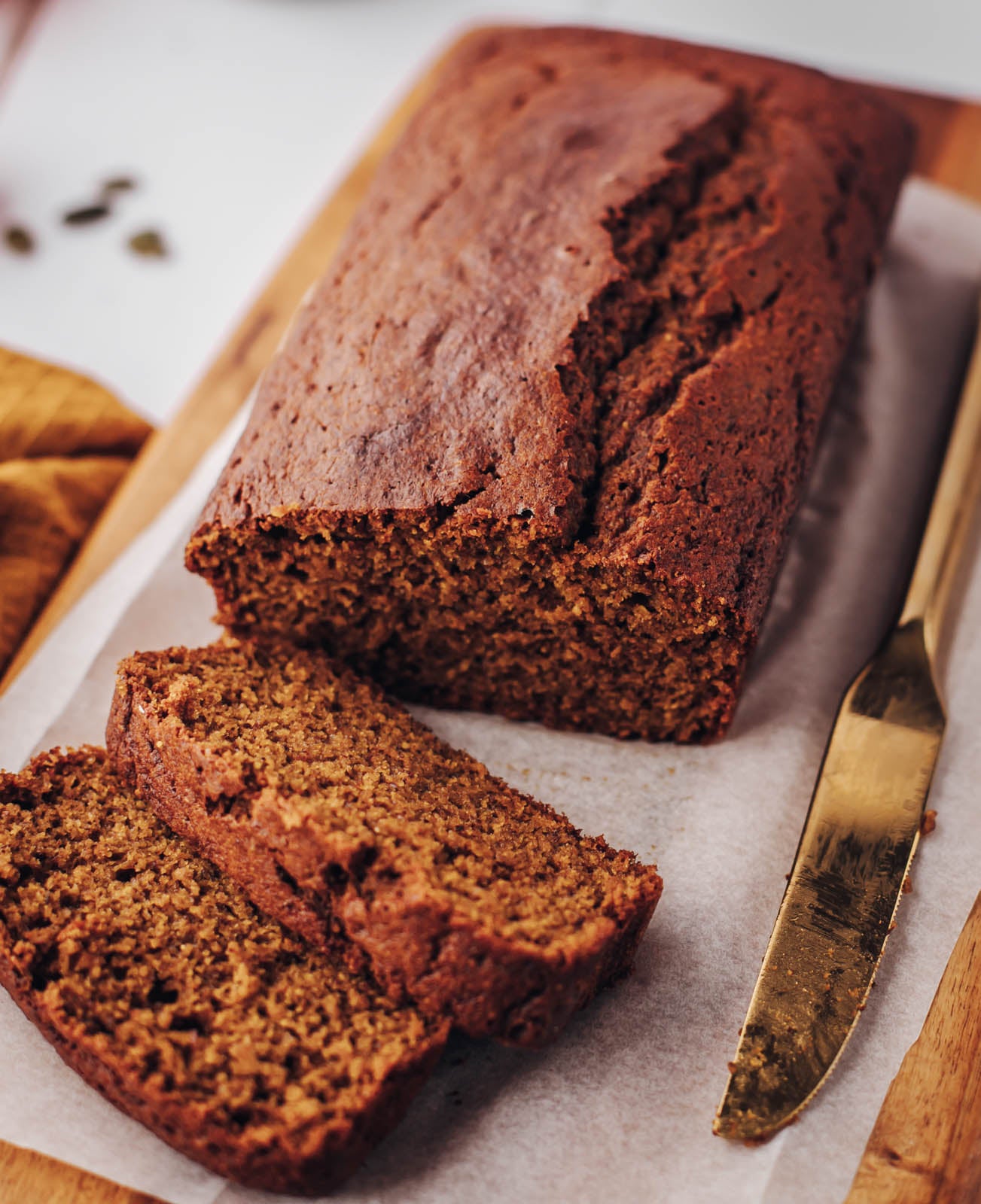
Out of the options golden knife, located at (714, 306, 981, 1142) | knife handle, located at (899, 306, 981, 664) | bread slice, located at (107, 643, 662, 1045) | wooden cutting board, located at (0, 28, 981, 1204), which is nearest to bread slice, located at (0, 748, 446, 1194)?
bread slice, located at (107, 643, 662, 1045)

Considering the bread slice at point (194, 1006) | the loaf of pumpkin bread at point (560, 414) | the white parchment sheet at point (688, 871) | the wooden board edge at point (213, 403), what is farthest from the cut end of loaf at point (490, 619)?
the bread slice at point (194, 1006)

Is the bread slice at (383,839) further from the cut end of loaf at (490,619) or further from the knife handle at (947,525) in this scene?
the knife handle at (947,525)

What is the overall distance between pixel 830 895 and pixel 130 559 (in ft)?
6.97

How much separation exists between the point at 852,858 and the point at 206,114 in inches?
158

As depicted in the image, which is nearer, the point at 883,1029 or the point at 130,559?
the point at 883,1029

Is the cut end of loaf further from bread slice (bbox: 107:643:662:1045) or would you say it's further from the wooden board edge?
the wooden board edge

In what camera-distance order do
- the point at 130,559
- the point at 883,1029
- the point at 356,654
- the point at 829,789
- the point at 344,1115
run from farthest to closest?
the point at 130,559 < the point at 356,654 < the point at 829,789 < the point at 883,1029 < the point at 344,1115

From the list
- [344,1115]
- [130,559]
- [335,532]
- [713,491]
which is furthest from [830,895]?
[130,559]

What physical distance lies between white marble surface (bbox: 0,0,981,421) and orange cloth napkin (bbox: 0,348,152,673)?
1.59 ft

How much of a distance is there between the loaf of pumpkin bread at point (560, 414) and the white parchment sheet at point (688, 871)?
0.72ft

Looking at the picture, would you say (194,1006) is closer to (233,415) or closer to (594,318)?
(594,318)

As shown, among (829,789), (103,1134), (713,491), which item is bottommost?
(103,1134)

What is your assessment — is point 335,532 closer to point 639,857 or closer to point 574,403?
point 574,403

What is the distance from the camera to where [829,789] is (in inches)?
120
